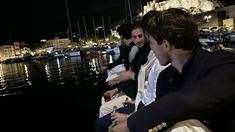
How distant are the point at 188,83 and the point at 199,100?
14 cm

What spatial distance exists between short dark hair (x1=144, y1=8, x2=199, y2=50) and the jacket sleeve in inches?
7.5

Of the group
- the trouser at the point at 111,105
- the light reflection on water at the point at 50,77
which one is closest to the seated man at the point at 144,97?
the trouser at the point at 111,105

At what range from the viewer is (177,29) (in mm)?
1591

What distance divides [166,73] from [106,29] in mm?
111111

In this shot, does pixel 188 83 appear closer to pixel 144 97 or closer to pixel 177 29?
pixel 177 29

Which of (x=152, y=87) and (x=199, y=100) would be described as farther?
(x=152, y=87)

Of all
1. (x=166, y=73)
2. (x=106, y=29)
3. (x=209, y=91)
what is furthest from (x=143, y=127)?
(x=106, y=29)

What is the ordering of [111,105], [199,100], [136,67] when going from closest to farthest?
[199,100], [136,67], [111,105]

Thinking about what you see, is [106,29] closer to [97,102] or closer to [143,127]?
[97,102]

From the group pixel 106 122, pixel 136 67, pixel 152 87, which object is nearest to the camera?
pixel 152 87

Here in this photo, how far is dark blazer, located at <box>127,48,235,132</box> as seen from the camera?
145 cm

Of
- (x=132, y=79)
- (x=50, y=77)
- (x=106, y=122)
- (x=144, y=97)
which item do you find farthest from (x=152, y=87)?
(x=50, y=77)

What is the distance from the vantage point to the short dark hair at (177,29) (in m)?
1.59

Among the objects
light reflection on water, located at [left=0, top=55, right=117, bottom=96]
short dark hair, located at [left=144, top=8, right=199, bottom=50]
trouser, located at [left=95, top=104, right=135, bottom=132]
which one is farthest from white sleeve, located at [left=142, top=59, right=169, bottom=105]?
light reflection on water, located at [left=0, top=55, right=117, bottom=96]
